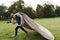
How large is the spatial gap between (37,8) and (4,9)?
297 cm

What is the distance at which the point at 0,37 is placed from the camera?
29.7 ft

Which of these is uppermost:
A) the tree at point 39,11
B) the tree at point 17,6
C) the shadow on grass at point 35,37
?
the tree at point 17,6

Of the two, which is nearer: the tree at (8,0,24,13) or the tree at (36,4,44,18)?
the tree at (8,0,24,13)

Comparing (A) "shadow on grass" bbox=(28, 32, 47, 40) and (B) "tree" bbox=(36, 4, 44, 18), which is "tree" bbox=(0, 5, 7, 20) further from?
(A) "shadow on grass" bbox=(28, 32, 47, 40)

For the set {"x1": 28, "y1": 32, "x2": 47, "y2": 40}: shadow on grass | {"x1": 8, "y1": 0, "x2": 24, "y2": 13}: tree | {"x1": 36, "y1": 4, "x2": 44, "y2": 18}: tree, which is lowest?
{"x1": 28, "y1": 32, "x2": 47, "y2": 40}: shadow on grass

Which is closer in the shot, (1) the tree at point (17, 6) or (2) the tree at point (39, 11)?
(1) the tree at point (17, 6)

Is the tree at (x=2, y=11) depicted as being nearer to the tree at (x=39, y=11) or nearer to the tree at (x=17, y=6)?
the tree at (x=17, y=6)

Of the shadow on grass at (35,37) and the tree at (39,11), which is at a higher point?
the tree at (39,11)

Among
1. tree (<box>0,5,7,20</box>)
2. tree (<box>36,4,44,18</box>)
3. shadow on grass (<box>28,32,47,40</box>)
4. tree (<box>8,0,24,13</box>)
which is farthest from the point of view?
tree (<box>36,4,44,18</box>)

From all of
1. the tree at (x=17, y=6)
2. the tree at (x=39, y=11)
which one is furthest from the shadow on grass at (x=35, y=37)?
the tree at (x=39, y=11)

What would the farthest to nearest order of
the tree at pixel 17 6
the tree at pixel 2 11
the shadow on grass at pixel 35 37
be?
1. the tree at pixel 17 6
2. the tree at pixel 2 11
3. the shadow on grass at pixel 35 37

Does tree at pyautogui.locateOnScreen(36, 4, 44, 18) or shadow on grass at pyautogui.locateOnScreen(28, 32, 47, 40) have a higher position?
tree at pyautogui.locateOnScreen(36, 4, 44, 18)

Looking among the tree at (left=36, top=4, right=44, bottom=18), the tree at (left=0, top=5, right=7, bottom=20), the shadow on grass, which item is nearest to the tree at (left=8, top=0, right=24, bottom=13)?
the tree at (left=0, top=5, right=7, bottom=20)

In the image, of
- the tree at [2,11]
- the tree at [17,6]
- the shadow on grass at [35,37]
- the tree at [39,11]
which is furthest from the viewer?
the tree at [39,11]
